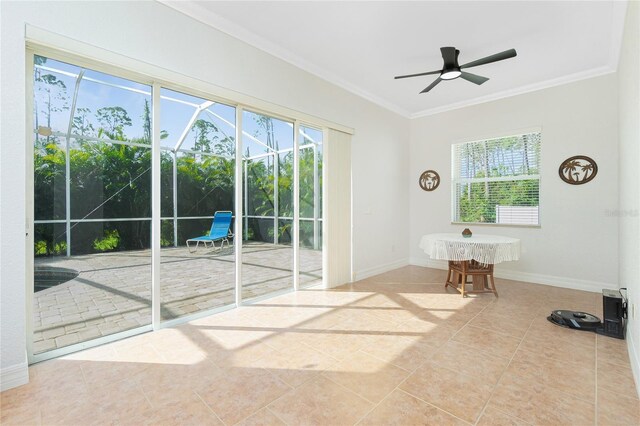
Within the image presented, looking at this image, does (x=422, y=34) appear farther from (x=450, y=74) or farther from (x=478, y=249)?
(x=478, y=249)

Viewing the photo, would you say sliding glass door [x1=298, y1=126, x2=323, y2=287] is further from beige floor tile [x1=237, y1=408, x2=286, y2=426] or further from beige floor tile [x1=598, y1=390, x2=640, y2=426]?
beige floor tile [x1=598, y1=390, x2=640, y2=426]

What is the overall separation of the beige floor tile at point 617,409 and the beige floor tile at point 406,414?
0.83 meters

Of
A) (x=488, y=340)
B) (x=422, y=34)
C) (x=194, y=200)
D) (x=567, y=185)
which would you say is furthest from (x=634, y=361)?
(x=194, y=200)

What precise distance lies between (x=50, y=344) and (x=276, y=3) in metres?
3.47

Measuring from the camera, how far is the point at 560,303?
3.62m

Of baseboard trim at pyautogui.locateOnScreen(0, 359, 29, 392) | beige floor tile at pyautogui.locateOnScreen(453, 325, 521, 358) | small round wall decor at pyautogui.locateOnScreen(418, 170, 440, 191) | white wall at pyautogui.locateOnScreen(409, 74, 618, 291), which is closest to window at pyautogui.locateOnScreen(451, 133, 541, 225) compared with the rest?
white wall at pyautogui.locateOnScreen(409, 74, 618, 291)

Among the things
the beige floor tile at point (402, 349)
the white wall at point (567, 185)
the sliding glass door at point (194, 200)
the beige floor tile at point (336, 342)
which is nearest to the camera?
the beige floor tile at point (402, 349)

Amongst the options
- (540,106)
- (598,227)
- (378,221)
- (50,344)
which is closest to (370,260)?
(378,221)

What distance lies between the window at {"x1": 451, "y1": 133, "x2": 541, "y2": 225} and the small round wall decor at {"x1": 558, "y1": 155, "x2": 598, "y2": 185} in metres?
0.34

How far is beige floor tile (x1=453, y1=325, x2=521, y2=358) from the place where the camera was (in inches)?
96.4

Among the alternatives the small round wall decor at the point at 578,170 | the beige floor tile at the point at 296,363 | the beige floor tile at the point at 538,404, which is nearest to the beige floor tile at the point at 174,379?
the beige floor tile at the point at 296,363

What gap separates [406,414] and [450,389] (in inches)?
16.6

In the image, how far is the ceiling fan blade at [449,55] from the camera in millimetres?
3017

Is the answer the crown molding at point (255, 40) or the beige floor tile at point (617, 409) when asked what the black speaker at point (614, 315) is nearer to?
the beige floor tile at point (617, 409)
